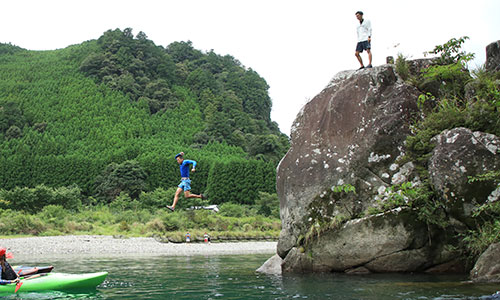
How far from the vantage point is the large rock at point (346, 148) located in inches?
688

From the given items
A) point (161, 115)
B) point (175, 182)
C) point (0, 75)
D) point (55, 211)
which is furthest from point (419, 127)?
point (0, 75)

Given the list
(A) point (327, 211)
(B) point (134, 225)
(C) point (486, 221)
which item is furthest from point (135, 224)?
(C) point (486, 221)

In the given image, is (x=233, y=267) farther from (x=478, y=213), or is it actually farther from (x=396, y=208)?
(x=478, y=213)

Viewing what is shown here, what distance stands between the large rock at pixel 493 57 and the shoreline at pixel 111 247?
67.8ft

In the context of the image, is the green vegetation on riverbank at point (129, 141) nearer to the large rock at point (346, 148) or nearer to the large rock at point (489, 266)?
the large rock at point (346, 148)

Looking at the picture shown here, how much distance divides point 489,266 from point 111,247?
2859 centimetres

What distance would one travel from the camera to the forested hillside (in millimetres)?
87000

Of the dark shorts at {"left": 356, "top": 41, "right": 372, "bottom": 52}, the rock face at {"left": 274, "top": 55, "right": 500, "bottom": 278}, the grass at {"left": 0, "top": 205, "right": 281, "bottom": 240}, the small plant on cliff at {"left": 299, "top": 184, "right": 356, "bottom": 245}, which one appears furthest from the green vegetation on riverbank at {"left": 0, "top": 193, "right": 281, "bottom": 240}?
the dark shorts at {"left": 356, "top": 41, "right": 372, "bottom": 52}

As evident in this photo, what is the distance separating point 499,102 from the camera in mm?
15445

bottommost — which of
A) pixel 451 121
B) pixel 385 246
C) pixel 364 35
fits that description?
pixel 385 246

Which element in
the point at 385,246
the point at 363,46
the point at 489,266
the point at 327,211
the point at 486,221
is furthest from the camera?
the point at 363,46

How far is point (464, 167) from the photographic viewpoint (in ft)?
50.2

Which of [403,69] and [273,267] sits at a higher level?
[403,69]

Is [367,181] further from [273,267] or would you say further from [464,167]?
[273,267]
